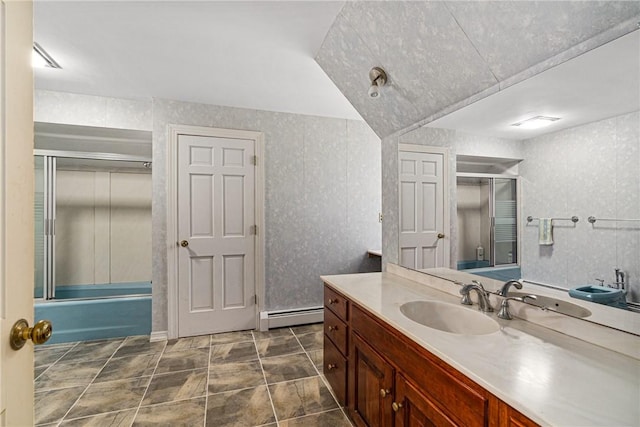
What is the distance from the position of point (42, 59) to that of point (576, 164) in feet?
11.0

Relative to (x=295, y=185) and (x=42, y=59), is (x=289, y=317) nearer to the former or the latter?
(x=295, y=185)

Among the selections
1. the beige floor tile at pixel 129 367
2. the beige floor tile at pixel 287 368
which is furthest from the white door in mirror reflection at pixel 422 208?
the beige floor tile at pixel 129 367

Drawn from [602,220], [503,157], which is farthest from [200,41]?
[602,220]

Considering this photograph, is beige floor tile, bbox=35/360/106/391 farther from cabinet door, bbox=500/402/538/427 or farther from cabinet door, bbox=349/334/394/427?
cabinet door, bbox=500/402/538/427

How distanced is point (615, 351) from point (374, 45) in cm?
169

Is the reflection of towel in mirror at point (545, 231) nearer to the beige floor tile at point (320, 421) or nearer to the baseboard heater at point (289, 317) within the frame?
the beige floor tile at point (320, 421)

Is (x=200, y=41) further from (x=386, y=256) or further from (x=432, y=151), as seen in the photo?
(x=386, y=256)

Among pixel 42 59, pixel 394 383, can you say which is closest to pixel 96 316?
pixel 42 59

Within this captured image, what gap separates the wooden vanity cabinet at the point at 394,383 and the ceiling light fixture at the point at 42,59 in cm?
260

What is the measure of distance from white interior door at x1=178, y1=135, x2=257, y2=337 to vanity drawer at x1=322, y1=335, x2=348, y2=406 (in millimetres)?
1344

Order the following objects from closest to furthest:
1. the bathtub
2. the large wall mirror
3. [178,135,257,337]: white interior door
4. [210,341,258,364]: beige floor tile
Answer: the large wall mirror, [210,341,258,364]: beige floor tile, the bathtub, [178,135,257,337]: white interior door

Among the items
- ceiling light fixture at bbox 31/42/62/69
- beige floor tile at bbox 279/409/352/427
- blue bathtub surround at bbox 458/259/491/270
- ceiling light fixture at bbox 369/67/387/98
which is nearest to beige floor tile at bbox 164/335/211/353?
beige floor tile at bbox 279/409/352/427

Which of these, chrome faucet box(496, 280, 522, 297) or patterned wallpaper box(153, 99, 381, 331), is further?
patterned wallpaper box(153, 99, 381, 331)

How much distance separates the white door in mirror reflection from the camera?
5.98ft
